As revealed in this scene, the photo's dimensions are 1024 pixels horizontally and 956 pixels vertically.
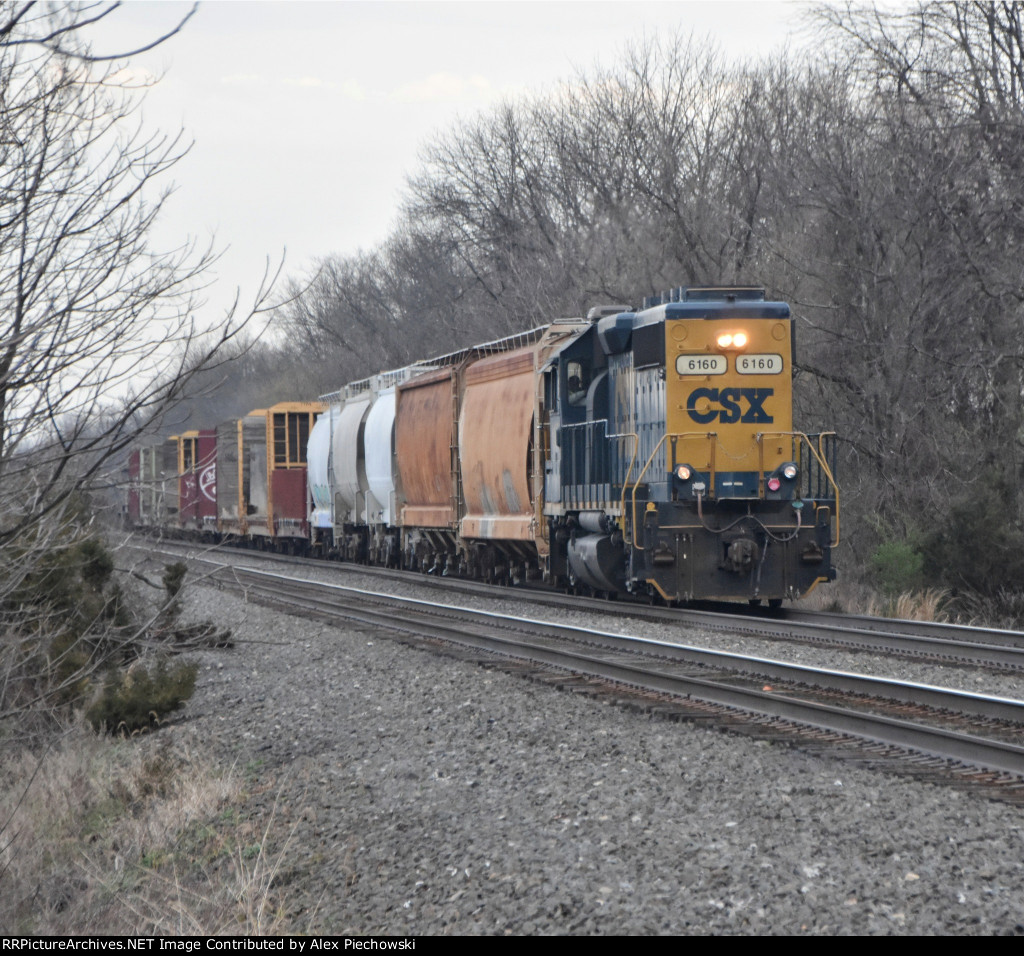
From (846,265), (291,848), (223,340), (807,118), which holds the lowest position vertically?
(291,848)

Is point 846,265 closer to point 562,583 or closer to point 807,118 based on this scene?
point 562,583

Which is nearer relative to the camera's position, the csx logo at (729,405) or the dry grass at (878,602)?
the csx logo at (729,405)

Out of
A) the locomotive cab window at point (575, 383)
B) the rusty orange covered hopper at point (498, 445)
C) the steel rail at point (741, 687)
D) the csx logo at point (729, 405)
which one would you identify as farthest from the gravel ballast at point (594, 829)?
the rusty orange covered hopper at point (498, 445)

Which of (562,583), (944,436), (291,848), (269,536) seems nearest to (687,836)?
(291,848)

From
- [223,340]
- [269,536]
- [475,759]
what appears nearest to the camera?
[223,340]

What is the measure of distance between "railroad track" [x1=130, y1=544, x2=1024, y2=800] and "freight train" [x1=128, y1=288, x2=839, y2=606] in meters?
2.23

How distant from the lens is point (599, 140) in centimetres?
3725

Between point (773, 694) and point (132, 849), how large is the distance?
13.4ft

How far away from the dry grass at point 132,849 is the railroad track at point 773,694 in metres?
1.35

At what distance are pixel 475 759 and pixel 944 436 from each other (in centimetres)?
1432

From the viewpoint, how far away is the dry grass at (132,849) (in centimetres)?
556

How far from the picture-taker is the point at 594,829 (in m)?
5.66

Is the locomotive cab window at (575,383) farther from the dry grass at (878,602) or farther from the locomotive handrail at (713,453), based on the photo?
the dry grass at (878,602)

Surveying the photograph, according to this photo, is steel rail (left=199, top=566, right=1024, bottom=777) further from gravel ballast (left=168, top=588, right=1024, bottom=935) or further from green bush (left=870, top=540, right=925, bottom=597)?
green bush (left=870, top=540, right=925, bottom=597)
